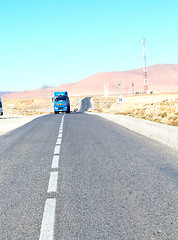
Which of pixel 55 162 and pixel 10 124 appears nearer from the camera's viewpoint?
pixel 55 162

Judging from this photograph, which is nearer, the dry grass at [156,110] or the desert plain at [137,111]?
the dry grass at [156,110]

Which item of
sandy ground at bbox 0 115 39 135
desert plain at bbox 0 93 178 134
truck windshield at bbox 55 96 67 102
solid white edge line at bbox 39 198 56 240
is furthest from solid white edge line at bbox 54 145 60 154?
truck windshield at bbox 55 96 67 102

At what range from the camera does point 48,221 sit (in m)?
4.09

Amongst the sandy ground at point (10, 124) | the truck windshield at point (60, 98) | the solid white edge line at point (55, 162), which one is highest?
the truck windshield at point (60, 98)

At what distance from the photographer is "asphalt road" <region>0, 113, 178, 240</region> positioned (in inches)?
150

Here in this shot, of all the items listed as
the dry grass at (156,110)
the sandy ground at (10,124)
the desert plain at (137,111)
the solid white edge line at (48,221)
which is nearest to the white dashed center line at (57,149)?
the solid white edge line at (48,221)

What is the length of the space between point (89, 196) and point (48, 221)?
1.12 m

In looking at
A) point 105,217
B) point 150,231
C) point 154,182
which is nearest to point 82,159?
point 154,182

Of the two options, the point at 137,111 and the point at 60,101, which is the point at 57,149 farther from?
the point at 60,101

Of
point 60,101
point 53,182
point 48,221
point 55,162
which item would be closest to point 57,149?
point 55,162

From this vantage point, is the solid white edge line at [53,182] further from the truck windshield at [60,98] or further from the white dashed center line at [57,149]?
the truck windshield at [60,98]

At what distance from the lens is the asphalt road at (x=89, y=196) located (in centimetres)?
382

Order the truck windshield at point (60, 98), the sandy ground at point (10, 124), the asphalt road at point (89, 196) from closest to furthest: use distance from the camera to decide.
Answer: the asphalt road at point (89, 196)
the sandy ground at point (10, 124)
the truck windshield at point (60, 98)

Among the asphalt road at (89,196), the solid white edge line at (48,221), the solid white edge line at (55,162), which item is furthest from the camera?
the solid white edge line at (55,162)
